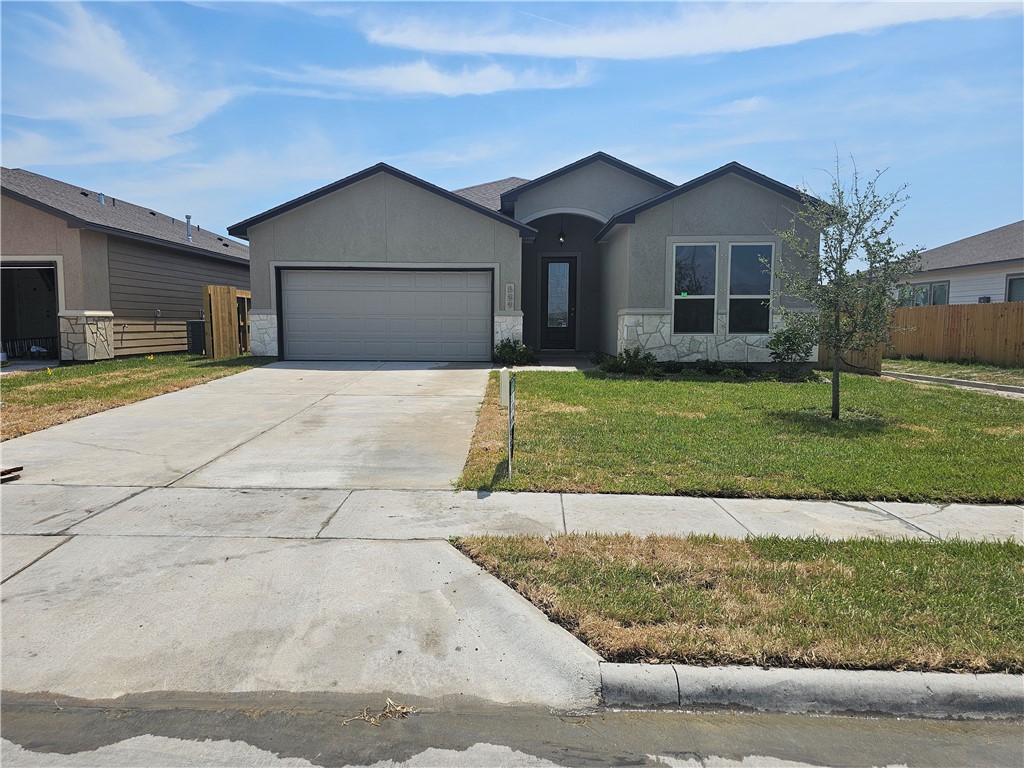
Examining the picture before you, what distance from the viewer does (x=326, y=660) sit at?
3346 millimetres

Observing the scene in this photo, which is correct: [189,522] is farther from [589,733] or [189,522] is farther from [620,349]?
[620,349]

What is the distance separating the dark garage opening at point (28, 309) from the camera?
20125 mm

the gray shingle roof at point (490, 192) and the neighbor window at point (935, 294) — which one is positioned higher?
the gray shingle roof at point (490, 192)

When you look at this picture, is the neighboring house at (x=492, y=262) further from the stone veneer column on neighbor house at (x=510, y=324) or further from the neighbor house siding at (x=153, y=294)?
the neighbor house siding at (x=153, y=294)

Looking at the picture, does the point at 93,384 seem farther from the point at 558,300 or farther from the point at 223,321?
the point at 558,300

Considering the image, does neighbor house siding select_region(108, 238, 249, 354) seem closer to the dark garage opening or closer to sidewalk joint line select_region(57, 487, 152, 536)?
the dark garage opening

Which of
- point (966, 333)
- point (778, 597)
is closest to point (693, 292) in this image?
point (966, 333)

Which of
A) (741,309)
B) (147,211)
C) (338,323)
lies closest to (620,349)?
(741,309)

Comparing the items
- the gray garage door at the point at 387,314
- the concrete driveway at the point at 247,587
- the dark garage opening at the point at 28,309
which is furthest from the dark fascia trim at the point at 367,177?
the concrete driveway at the point at 247,587

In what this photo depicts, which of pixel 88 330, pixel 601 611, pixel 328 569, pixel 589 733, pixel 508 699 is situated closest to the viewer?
pixel 589 733

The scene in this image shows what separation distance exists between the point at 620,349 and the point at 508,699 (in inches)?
514

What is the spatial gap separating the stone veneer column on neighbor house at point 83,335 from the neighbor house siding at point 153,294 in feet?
2.02

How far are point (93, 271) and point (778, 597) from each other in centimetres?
1818

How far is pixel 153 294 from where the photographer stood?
19.0 meters
